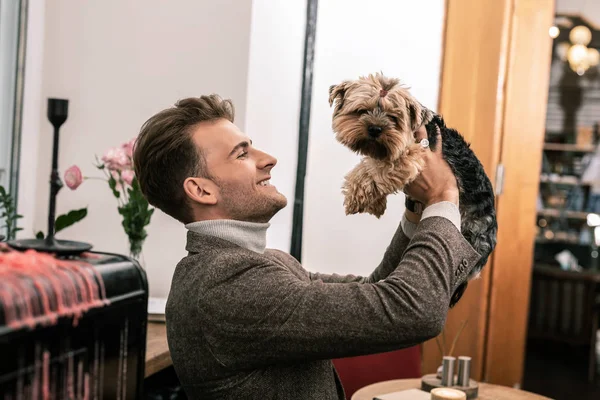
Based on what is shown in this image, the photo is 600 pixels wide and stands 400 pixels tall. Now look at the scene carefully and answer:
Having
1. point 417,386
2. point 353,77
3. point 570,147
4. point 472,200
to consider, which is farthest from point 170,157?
point 570,147

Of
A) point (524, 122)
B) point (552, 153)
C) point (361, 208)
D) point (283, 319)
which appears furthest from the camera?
point (552, 153)

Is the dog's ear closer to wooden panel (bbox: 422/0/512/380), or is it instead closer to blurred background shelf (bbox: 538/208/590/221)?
wooden panel (bbox: 422/0/512/380)

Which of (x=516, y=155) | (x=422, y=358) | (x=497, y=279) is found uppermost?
(x=516, y=155)

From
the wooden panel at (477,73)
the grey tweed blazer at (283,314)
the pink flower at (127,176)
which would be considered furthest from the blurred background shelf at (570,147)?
the grey tweed blazer at (283,314)

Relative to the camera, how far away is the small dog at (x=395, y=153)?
1.63 meters

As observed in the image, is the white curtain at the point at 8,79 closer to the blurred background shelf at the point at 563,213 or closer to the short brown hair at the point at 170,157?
the short brown hair at the point at 170,157

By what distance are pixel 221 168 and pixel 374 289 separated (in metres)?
0.44

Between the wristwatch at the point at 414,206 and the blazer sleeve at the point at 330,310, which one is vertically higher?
the wristwatch at the point at 414,206

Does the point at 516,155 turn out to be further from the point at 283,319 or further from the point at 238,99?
the point at 283,319

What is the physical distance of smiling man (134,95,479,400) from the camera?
1239mm

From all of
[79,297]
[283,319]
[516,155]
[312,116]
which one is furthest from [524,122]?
[79,297]

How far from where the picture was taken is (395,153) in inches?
64.3

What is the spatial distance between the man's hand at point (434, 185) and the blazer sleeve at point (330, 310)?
15 centimetres

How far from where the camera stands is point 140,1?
107 inches
